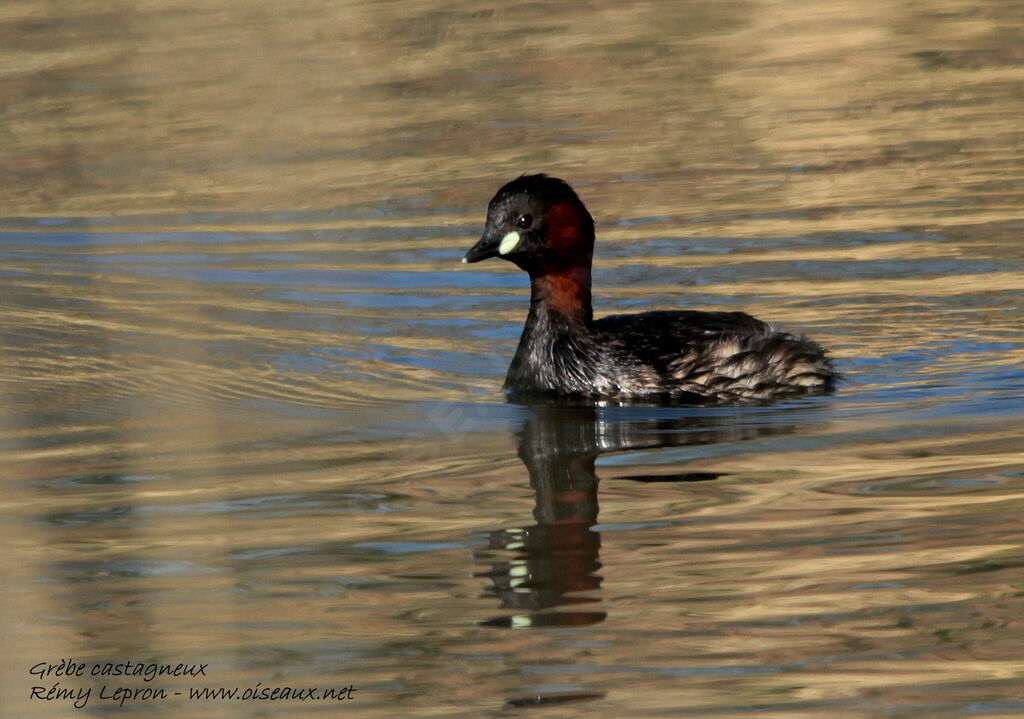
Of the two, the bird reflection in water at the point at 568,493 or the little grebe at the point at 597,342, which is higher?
the little grebe at the point at 597,342

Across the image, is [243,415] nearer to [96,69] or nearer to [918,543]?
[918,543]

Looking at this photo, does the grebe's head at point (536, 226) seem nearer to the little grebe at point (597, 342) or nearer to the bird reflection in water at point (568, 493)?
the little grebe at point (597, 342)

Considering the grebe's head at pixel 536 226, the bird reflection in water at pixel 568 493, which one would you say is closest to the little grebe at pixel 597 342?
the grebe's head at pixel 536 226

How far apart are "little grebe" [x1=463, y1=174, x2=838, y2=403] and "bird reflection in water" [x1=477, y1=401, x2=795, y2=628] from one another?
248 millimetres

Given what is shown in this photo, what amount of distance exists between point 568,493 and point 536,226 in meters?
2.31

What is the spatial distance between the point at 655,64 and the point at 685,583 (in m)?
14.5

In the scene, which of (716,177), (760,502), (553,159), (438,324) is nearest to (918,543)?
(760,502)

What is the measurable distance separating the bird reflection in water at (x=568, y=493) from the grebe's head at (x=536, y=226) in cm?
81

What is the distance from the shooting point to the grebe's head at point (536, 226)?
1007cm

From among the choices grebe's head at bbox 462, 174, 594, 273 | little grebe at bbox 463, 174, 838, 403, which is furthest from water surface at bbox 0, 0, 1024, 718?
grebe's head at bbox 462, 174, 594, 273

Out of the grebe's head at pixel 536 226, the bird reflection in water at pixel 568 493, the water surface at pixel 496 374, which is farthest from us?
the grebe's head at pixel 536 226

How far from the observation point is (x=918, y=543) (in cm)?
721

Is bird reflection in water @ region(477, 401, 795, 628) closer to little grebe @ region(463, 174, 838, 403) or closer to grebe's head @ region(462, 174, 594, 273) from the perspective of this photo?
little grebe @ region(463, 174, 838, 403)

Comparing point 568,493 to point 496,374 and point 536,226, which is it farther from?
point 496,374
